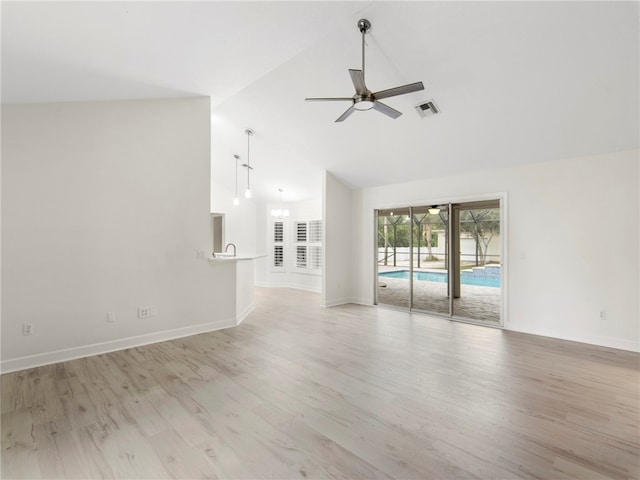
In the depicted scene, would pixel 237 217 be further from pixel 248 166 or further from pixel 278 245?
pixel 248 166

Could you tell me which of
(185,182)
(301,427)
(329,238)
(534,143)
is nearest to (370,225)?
(329,238)

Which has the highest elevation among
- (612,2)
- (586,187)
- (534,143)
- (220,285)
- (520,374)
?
(612,2)

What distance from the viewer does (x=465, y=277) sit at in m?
6.14

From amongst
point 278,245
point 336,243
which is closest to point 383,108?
point 336,243

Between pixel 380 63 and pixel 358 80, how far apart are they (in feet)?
3.08

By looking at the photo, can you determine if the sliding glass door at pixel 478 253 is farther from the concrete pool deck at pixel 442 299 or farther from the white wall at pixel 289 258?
the white wall at pixel 289 258

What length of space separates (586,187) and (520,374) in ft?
9.36

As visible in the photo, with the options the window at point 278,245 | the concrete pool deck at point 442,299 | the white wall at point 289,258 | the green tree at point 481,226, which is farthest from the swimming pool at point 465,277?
the window at point 278,245

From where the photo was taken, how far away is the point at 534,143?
413cm

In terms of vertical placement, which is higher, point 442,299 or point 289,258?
point 289,258

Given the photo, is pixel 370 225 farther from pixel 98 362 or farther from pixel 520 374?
pixel 98 362

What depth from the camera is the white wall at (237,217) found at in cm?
818

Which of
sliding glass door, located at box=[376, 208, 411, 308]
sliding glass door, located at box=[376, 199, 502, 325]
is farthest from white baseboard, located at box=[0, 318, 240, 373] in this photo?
sliding glass door, located at box=[376, 199, 502, 325]

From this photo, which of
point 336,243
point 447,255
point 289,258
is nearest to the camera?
point 447,255
